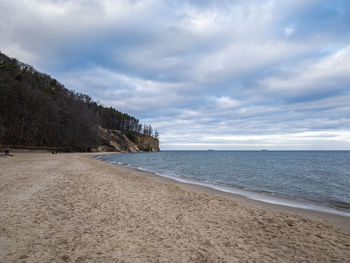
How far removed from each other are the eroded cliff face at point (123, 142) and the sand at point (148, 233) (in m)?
82.3

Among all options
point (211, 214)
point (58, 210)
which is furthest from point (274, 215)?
point (58, 210)

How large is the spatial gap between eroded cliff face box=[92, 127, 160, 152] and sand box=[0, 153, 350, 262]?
82292 mm

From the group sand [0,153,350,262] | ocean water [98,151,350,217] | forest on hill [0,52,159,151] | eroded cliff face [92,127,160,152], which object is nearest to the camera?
sand [0,153,350,262]

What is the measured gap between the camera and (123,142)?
119625 mm

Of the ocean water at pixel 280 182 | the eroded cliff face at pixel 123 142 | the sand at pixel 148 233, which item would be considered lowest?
the ocean water at pixel 280 182

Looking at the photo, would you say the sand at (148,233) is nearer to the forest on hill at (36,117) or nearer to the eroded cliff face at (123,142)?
the forest on hill at (36,117)

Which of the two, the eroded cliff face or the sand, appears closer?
the sand

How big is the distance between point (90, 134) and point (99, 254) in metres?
79.6

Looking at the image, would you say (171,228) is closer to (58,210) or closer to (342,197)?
(58,210)

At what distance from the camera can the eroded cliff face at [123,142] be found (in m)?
101

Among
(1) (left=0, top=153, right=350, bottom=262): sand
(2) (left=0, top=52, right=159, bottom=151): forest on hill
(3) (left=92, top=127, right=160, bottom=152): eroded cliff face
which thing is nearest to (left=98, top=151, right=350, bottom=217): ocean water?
(1) (left=0, top=153, right=350, bottom=262): sand

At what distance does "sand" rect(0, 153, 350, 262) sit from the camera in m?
4.30

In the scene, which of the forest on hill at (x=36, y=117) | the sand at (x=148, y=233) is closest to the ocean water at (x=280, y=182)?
the sand at (x=148, y=233)

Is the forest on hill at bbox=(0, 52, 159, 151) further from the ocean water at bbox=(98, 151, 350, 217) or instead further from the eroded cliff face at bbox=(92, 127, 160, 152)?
the ocean water at bbox=(98, 151, 350, 217)
